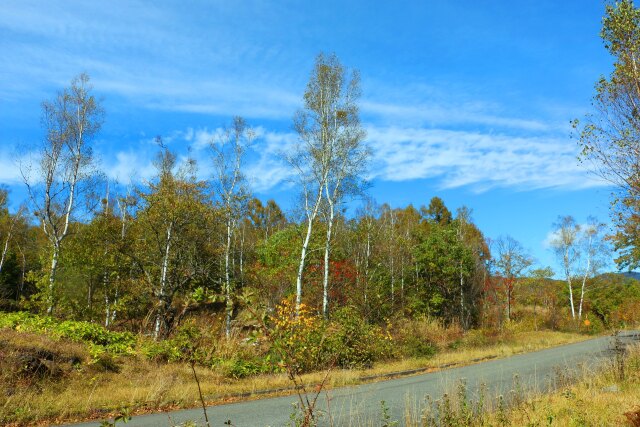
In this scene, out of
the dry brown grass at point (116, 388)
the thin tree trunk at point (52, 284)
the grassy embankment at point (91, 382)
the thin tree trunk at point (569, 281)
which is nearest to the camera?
the dry brown grass at point (116, 388)

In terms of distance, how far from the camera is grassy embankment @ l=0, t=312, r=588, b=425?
807 centimetres

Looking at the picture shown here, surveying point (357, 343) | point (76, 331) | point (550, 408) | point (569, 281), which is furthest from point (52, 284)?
point (569, 281)

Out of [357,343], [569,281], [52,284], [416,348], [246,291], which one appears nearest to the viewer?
[246,291]

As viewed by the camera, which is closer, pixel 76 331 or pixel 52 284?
pixel 76 331

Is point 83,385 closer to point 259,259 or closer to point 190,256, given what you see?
point 190,256

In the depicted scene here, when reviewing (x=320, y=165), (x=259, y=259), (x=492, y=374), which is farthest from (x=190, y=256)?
(x=492, y=374)

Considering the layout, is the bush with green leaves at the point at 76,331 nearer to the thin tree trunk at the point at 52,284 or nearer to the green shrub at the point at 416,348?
the thin tree trunk at the point at 52,284

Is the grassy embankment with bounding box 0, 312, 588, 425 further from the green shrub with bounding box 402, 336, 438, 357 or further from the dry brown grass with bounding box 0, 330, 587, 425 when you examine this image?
the green shrub with bounding box 402, 336, 438, 357

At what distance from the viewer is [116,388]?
10.1 meters

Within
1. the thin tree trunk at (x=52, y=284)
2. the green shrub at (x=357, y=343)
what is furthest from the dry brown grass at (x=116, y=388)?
the thin tree trunk at (x=52, y=284)

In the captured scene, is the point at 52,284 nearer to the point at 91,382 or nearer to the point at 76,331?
the point at 76,331

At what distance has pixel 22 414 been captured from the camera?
7484 mm

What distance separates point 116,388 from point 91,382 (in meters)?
0.66

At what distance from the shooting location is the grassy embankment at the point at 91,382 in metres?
8.07
